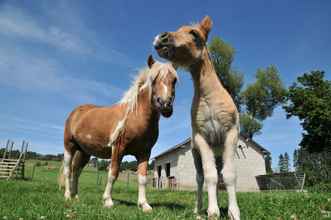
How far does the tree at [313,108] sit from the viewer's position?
108ft

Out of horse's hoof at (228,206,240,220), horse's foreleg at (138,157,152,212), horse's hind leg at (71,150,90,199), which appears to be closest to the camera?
horse's hoof at (228,206,240,220)

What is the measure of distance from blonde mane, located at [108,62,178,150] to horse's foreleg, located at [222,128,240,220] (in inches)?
80.4

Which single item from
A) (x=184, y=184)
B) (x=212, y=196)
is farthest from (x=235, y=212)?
(x=184, y=184)

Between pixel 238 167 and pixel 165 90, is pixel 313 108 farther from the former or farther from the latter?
pixel 165 90

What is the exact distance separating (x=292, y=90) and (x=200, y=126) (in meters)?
36.6

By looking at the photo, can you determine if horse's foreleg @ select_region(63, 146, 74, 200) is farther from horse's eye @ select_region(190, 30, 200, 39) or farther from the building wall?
the building wall

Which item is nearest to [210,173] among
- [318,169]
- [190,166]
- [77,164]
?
[77,164]

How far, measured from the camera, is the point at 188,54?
3797mm

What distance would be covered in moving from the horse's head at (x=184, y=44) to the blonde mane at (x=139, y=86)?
137cm

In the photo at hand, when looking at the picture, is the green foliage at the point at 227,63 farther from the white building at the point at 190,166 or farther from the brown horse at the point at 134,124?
the brown horse at the point at 134,124

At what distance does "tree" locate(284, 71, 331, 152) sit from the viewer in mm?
32812

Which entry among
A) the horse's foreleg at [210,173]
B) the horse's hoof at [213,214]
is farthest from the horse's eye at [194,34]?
the horse's hoof at [213,214]

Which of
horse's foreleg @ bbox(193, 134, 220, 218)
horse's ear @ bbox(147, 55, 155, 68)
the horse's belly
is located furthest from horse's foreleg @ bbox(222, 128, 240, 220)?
the horse's belly

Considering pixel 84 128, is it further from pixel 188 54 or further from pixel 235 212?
pixel 235 212
